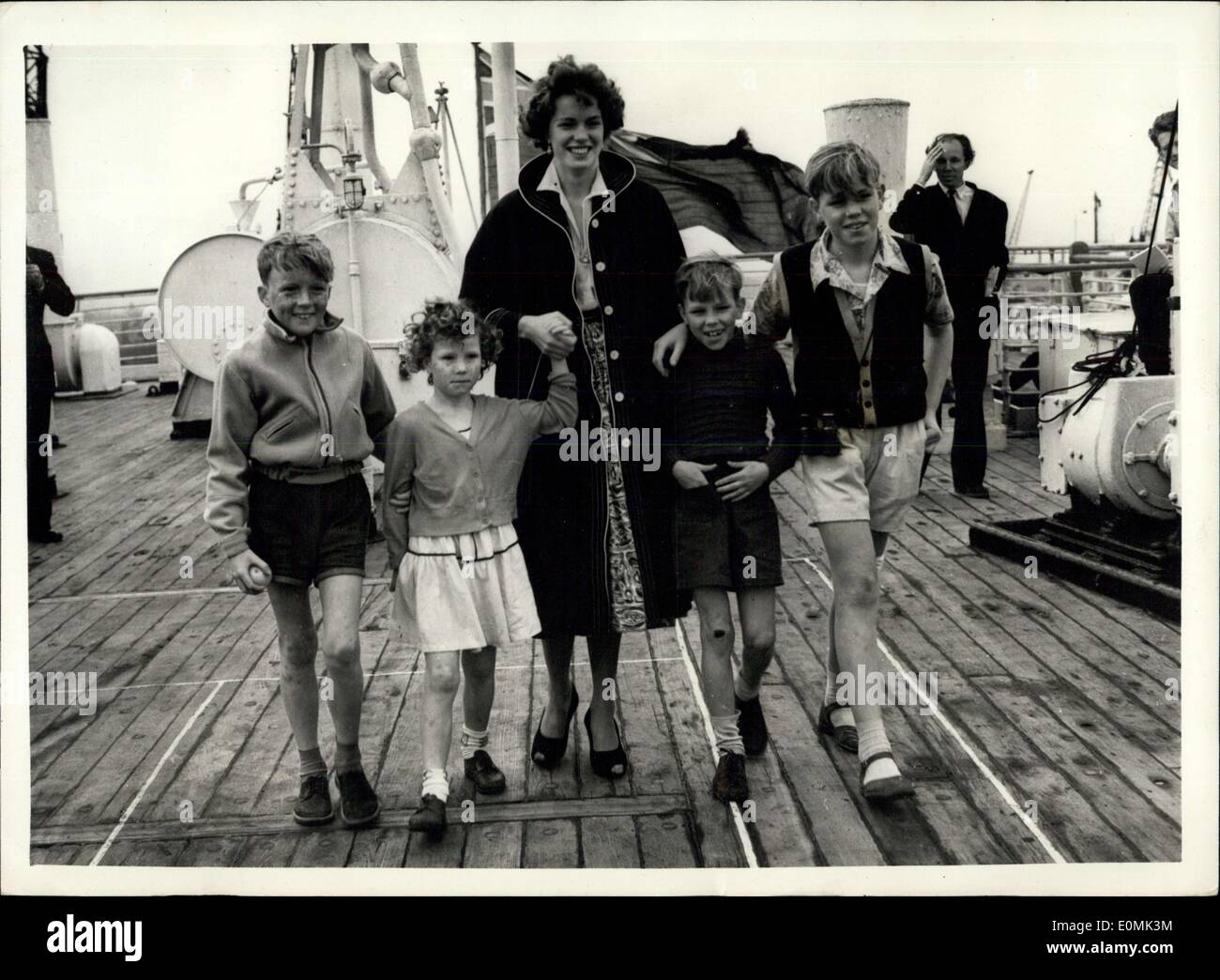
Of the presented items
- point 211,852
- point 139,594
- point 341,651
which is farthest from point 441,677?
point 139,594

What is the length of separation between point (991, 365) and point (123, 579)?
5.26m

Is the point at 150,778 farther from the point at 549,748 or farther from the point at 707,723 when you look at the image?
the point at 707,723

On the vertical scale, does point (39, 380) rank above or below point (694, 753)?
above

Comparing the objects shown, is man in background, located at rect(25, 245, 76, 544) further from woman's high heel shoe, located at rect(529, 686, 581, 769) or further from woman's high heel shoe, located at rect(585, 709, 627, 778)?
woman's high heel shoe, located at rect(585, 709, 627, 778)

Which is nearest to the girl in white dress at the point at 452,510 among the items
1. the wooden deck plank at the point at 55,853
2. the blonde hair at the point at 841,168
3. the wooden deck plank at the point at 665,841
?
the wooden deck plank at the point at 665,841

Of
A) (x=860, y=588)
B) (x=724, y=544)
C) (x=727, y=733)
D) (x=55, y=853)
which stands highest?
(x=724, y=544)

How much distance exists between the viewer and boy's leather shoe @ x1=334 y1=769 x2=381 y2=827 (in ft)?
10.4

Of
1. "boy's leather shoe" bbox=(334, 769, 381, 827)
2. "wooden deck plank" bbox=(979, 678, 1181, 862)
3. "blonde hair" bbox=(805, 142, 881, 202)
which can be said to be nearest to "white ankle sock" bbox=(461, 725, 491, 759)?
"boy's leather shoe" bbox=(334, 769, 381, 827)

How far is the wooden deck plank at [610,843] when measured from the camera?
302 centimetres

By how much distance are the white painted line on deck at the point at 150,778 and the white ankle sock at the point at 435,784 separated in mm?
763

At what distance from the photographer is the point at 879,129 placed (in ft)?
13.5

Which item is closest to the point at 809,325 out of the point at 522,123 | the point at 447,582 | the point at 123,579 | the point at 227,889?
the point at 522,123

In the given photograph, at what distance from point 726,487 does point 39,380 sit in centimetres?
274

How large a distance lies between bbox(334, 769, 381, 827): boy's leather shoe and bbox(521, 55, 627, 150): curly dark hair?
159 centimetres
